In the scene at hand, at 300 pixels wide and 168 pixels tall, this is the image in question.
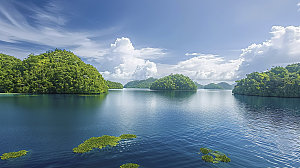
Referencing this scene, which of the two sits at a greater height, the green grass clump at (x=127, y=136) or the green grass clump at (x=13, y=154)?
Result: the green grass clump at (x=13, y=154)

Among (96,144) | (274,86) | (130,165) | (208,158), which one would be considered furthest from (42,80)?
(274,86)

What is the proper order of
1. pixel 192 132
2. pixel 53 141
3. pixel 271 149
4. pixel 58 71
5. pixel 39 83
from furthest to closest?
pixel 58 71 < pixel 39 83 < pixel 192 132 < pixel 53 141 < pixel 271 149

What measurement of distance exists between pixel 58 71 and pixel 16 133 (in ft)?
500

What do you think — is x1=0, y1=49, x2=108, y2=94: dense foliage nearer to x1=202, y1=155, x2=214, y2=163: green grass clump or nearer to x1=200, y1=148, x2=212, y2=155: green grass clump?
x1=200, y1=148, x2=212, y2=155: green grass clump

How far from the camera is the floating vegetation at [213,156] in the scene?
20125 millimetres

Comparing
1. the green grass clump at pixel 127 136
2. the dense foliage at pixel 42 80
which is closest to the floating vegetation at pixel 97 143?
the green grass clump at pixel 127 136

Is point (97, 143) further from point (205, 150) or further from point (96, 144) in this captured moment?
point (205, 150)

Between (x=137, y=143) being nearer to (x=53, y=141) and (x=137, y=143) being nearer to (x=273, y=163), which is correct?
(x=53, y=141)

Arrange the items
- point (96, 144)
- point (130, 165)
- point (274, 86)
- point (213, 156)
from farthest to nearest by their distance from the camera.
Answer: point (274, 86) < point (96, 144) < point (213, 156) < point (130, 165)

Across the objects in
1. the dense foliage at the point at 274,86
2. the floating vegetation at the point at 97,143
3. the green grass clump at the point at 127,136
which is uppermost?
the dense foliage at the point at 274,86

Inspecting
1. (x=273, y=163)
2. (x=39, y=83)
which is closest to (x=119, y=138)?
(x=273, y=163)

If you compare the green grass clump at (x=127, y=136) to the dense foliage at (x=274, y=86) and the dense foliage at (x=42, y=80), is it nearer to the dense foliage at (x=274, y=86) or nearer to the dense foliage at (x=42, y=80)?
the dense foliage at (x=42, y=80)

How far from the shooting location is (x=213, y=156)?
70.3 ft

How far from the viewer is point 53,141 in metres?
26.1
